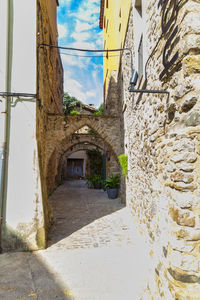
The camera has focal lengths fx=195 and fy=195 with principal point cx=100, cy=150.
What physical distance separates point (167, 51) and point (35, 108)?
8.60 ft

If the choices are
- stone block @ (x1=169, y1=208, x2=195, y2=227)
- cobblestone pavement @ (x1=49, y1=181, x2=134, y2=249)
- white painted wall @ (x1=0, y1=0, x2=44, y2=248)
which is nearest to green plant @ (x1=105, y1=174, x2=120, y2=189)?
cobblestone pavement @ (x1=49, y1=181, x2=134, y2=249)

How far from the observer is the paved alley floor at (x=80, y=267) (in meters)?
2.32

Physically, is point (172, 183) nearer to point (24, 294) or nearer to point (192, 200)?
point (192, 200)

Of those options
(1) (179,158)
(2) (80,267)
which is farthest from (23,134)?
(1) (179,158)

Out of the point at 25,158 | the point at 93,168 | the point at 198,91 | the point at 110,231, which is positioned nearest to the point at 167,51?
the point at 198,91

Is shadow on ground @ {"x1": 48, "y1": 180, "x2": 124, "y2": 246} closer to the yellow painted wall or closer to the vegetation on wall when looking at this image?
the yellow painted wall

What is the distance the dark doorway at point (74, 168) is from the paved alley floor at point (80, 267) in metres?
15.5

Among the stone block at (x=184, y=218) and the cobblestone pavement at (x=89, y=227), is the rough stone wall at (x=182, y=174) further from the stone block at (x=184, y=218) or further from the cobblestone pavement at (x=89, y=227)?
the cobblestone pavement at (x=89, y=227)

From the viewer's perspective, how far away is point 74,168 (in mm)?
20047

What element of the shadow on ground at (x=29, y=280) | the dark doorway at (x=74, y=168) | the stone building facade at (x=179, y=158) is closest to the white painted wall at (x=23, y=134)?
the shadow on ground at (x=29, y=280)

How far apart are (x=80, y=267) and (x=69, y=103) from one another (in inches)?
618

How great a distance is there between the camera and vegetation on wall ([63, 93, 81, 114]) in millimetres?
17188

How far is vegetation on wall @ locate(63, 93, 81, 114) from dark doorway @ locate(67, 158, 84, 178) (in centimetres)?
526

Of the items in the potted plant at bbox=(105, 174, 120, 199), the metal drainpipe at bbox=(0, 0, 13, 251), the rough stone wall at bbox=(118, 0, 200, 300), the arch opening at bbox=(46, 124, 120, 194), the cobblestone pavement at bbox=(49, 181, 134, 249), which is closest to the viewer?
the rough stone wall at bbox=(118, 0, 200, 300)
